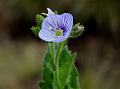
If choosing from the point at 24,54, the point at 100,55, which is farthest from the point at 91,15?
the point at 24,54

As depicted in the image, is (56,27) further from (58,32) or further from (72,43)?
(72,43)

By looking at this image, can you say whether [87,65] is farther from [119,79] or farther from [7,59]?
[7,59]

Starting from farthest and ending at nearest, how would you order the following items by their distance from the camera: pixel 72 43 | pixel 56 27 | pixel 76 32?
pixel 72 43, pixel 56 27, pixel 76 32

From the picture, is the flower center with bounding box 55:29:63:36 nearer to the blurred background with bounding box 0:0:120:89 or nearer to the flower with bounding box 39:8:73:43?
the flower with bounding box 39:8:73:43

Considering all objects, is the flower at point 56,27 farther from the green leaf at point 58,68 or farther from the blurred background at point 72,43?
the blurred background at point 72,43

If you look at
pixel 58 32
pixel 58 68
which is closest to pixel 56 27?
pixel 58 32

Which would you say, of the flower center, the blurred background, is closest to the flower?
the flower center
